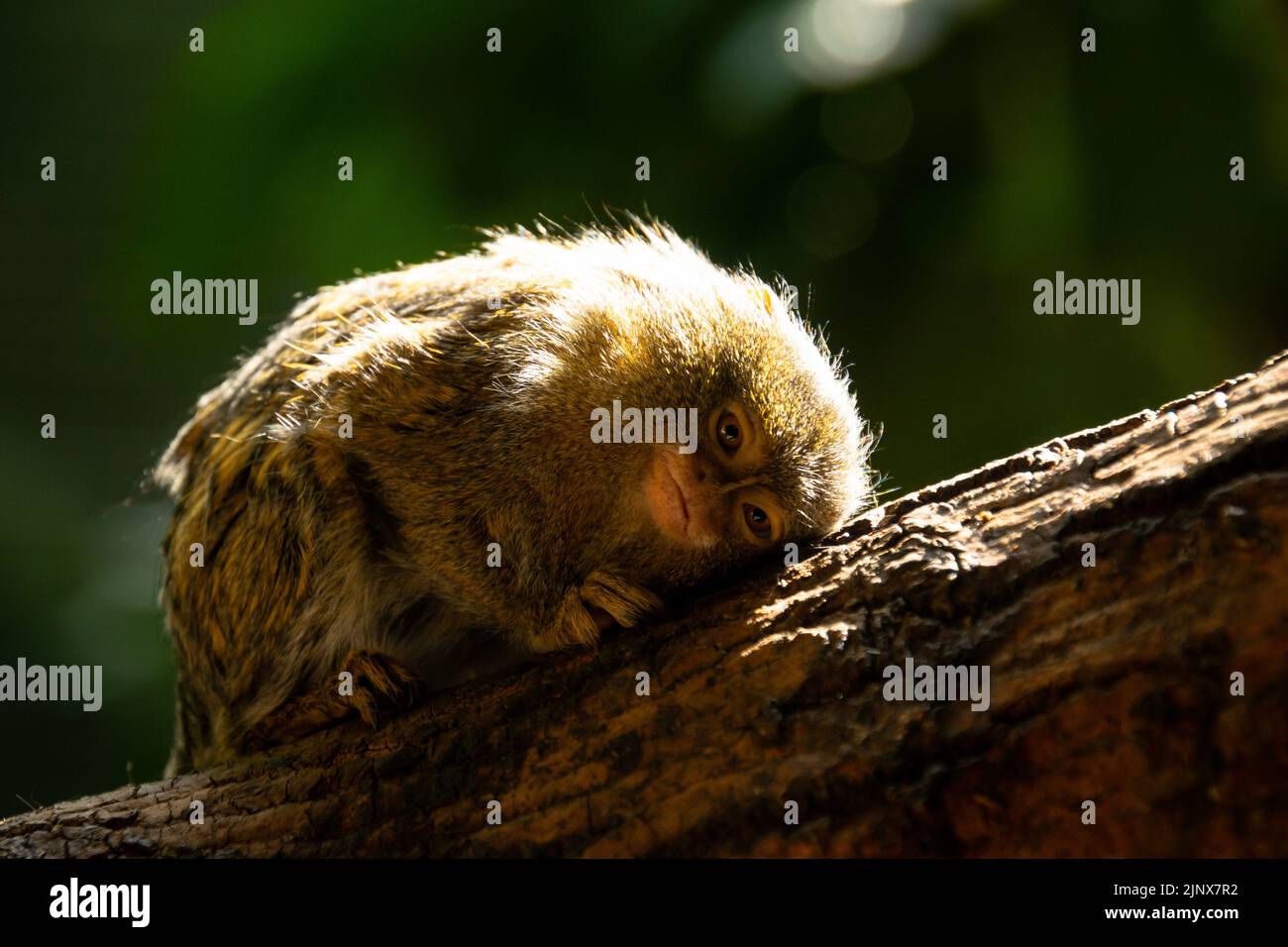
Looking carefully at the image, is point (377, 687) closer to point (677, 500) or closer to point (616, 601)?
point (616, 601)

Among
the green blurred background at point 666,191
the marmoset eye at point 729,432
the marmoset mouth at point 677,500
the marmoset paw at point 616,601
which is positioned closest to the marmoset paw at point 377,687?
the marmoset paw at point 616,601

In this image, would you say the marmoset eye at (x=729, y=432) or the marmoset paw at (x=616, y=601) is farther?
the marmoset eye at (x=729, y=432)

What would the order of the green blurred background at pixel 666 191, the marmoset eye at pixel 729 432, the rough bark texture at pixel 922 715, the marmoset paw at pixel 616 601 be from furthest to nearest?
the green blurred background at pixel 666 191 < the marmoset eye at pixel 729 432 < the marmoset paw at pixel 616 601 < the rough bark texture at pixel 922 715

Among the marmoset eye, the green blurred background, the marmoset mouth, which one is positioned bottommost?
the marmoset mouth

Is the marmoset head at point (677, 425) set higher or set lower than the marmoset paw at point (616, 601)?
higher

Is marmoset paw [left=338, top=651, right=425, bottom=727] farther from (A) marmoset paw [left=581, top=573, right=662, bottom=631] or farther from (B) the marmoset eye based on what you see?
(B) the marmoset eye

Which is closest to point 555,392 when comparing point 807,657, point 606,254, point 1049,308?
point 606,254

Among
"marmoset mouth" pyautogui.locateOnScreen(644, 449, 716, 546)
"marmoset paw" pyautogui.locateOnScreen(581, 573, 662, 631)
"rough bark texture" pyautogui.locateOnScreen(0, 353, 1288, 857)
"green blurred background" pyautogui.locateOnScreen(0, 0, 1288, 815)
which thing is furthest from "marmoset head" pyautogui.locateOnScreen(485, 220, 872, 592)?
"green blurred background" pyautogui.locateOnScreen(0, 0, 1288, 815)

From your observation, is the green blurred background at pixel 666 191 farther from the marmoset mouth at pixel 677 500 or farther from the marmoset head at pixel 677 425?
the marmoset mouth at pixel 677 500

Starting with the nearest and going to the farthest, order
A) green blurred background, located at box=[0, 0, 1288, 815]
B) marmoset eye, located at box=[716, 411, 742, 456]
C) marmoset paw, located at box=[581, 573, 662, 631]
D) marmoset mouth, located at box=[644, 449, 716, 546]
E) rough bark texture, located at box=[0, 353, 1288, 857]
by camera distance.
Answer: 1. rough bark texture, located at box=[0, 353, 1288, 857]
2. marmoset paw, located at box=[581, 573, 662, 631]
3. marmoset mouth, located at box=[644, 449, 716, 546]
4. marmoset eye, located at box=[716, 411, 742, 456]
5. green blurred background, located at box=[0, 0, 1288, 815]

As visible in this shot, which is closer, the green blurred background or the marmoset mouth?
the marmoset mouth
